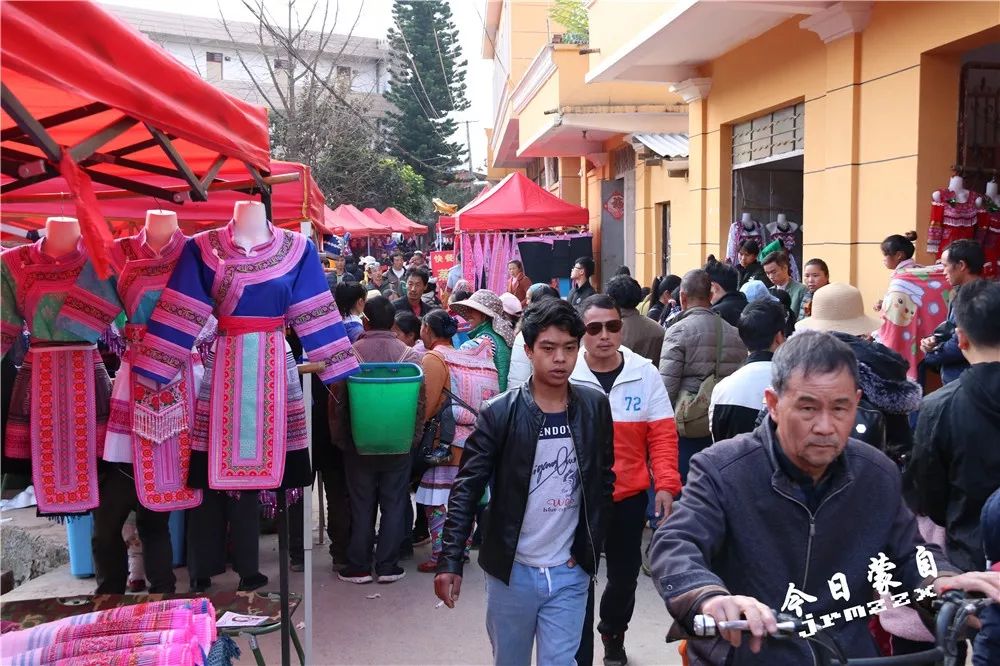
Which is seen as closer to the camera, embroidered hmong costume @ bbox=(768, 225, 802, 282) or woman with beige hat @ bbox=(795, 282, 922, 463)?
woman with beige hat @ bbox=(795, 282, 922, 463)

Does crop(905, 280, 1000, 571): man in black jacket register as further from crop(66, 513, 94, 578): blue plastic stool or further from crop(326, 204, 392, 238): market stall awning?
crop(326, 204, 392, 238): market stall awning

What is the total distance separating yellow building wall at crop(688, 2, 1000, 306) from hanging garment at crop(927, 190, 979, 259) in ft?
0.61

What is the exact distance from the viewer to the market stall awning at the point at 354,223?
64.7ft

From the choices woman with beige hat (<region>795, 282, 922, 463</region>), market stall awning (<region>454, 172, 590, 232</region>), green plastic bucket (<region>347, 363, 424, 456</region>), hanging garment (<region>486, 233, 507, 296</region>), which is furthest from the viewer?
hanging garment (<region>486, 233, 507, 296</region>)

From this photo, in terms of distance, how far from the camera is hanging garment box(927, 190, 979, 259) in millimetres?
6496

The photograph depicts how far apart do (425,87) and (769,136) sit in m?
35.5

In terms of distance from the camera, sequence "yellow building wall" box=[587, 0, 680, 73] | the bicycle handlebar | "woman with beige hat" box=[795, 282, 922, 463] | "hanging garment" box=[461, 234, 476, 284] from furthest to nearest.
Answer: "hanging garment" box=[461, 234, 476, 284] < "yellow building wall" box=[587, 0, 680, 73] < "woman with beige hat" box=[795, 282, 922, 463] < the bicycle handlebar

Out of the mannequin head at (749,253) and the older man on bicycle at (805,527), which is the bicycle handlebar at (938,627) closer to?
the older man on bicycle at (805,527)

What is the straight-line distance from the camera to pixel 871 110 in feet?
24.2

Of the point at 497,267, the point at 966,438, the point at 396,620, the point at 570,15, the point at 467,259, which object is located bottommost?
the point at 396,620

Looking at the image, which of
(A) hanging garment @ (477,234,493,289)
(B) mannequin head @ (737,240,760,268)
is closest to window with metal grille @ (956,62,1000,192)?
(B) mannequin head @ (737,240,760,268)

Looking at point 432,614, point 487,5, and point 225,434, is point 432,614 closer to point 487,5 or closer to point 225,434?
point 225,434

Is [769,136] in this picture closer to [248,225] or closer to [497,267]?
[497,267]

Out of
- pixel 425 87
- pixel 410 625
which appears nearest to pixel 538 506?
pixel 410 625
